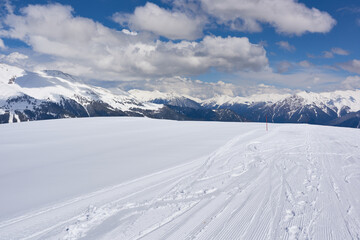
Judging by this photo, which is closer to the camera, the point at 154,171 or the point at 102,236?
the point at 102,236

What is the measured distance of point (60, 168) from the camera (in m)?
A: 10.8

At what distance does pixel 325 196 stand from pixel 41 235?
8.71 meters

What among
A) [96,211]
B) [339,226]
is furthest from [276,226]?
[96,211]

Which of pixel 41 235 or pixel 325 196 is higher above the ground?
pixel 325 196

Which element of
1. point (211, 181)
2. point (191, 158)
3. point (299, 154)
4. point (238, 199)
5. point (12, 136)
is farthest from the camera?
point (12, 136)

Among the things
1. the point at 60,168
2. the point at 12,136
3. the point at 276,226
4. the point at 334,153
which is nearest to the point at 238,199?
the point at 276,226

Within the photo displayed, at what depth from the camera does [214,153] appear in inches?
554

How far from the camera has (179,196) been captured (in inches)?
292

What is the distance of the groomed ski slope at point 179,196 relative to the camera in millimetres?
5453

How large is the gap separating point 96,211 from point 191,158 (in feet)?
23.1

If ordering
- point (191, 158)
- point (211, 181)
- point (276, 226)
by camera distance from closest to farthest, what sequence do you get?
point (276, 226) < point (211, 181) < point (191, 158)

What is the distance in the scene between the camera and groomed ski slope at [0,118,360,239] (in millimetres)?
5453

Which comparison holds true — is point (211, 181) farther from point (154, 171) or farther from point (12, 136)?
point (12, 136)

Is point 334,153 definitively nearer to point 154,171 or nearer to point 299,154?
point 299,154
